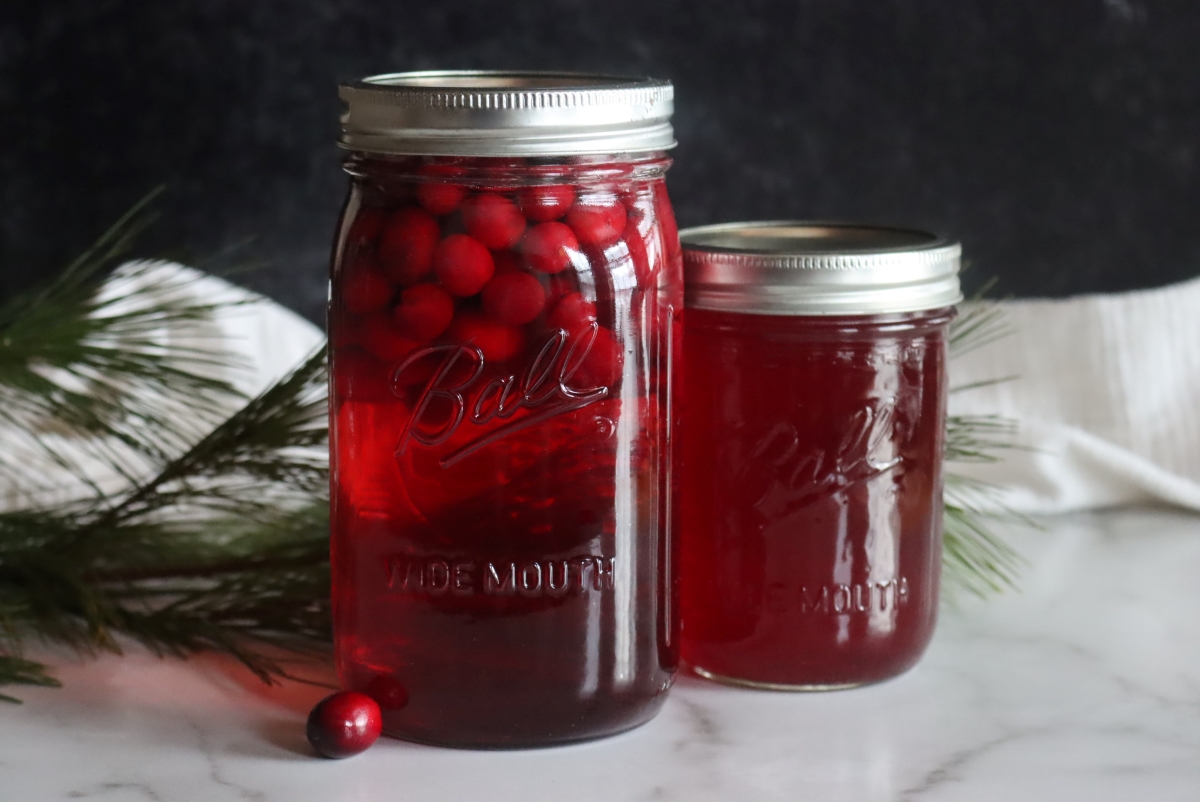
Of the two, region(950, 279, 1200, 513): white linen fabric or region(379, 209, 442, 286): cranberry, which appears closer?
region(379, 209, 442, 286): cranberry

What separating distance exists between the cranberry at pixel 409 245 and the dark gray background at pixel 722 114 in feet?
1.46

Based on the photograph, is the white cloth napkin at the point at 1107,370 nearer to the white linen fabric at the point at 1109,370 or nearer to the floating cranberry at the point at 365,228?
the white linen fabric at the point at 1109,370

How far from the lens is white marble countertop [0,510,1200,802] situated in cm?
51

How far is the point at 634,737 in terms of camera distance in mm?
560

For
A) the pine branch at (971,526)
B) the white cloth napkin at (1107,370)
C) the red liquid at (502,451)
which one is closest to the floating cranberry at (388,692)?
the red liquid at (502,451)

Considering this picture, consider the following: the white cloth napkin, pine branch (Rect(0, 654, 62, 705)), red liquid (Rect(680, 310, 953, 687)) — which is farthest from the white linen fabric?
pine branch (Rect(0, 654, 62, 705))

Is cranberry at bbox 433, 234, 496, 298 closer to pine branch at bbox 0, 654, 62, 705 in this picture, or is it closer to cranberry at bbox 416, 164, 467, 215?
cranberry at bbox 416, 164, 467, 215

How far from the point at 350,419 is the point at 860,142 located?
562mm

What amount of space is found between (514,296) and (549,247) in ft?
0.07

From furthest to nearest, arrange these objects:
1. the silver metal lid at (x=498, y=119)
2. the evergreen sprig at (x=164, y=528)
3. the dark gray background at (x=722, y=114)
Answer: the dark gray background at (x=722, y=114)
the evergreen sprig at (x=164, y=528)
the silver metal lid at (x=498, y=119)

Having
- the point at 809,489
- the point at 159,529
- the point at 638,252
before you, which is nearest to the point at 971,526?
the point at 809,489

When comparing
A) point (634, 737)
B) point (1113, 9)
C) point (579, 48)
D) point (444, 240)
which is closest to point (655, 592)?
point (634, 737)

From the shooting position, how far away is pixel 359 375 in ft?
1.73

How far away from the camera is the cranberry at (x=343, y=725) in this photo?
20.7 inches
